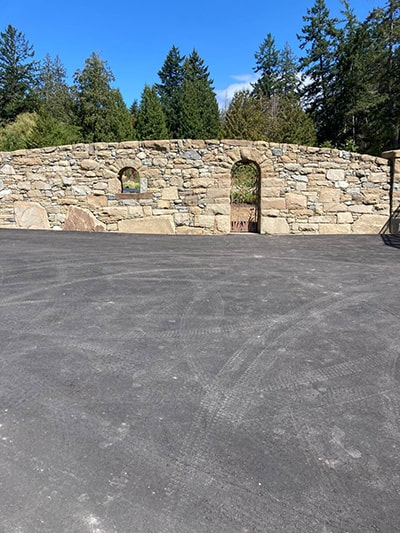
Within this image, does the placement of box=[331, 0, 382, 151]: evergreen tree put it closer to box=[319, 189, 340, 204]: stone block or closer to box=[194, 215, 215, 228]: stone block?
box=[319, 189, 340, 204]: stone block

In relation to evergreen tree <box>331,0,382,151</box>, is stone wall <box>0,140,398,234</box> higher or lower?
lower

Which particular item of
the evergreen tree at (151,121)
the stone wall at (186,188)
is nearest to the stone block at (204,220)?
the stone wall at (186,188)

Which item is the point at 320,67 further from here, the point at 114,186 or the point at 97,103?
the point at 114,186

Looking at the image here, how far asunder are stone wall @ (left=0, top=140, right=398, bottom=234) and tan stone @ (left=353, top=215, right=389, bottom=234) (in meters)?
0.03

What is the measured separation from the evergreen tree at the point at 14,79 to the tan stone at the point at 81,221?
30494 mm

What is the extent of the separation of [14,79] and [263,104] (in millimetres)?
28389

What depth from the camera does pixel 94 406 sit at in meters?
2.02

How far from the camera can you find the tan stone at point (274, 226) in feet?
30.7

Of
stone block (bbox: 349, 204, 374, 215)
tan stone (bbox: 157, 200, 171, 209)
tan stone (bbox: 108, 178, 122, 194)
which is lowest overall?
stone block (bbox: 349, 204, 374, 215)

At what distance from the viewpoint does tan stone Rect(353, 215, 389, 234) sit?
9.53 metres

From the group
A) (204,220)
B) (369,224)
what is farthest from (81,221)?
(369,224)

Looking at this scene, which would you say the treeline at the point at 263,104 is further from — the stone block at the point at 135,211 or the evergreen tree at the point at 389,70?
the stone block at the point at 135,211

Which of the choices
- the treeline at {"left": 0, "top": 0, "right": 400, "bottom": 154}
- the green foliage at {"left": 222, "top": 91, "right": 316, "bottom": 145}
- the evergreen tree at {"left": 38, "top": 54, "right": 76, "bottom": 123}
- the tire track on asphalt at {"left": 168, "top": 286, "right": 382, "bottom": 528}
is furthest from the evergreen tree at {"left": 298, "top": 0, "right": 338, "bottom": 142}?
the tire track on asphalt at {"left": 168, "top": 286, "right": 382, "bottom": 528}

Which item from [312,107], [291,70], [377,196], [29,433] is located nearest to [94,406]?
[29,433]
